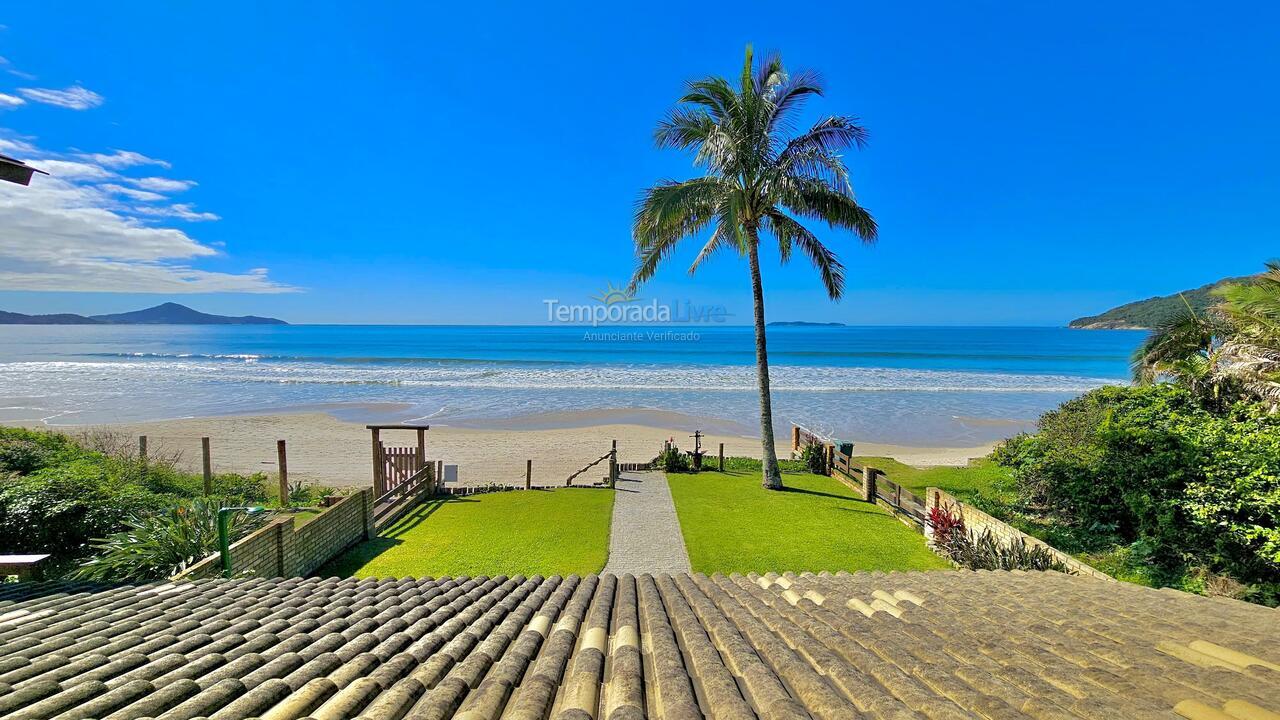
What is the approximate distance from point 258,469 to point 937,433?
2764 centimetres

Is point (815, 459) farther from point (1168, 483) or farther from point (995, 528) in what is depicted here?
point (1168, 483)

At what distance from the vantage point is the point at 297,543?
27.5ft

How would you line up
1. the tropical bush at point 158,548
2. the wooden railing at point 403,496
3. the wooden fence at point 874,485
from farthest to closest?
1. the wooden railing at point 403,496
2. the wooden fence at point 874,485
3. the tropical bush at point 158,548

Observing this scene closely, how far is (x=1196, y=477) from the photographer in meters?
7.93

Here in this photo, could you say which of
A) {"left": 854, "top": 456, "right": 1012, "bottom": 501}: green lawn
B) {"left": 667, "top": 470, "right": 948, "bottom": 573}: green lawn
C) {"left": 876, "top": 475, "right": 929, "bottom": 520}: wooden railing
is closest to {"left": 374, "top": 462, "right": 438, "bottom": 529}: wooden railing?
{"left": 667, "top": 470, "right": 948, "bottom": 573}: green lawn

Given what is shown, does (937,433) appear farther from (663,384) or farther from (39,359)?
(39,359)

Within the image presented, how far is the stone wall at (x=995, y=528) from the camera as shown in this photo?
7.09 m

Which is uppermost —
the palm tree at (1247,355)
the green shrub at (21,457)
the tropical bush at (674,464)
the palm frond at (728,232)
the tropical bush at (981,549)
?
the palm frond at (728,232)

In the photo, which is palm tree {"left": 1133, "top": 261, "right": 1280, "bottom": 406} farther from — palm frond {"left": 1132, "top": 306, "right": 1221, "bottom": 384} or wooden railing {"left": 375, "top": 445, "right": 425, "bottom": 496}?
wooden railing {"left": 375, "top": 445, "right": 425, "bottom": 496}

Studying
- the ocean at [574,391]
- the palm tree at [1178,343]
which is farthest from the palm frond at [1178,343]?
the ocean at [574,391]

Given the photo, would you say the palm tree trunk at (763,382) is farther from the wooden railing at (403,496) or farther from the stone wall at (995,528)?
the wooden railing at (403,496)

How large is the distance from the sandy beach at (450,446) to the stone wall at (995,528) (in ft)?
32.4

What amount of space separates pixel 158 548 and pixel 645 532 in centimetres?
784

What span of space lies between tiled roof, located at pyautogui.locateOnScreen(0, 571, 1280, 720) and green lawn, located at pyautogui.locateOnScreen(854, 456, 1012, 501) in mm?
7702
